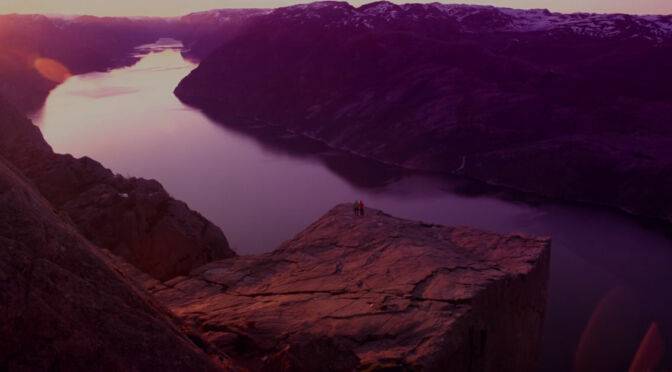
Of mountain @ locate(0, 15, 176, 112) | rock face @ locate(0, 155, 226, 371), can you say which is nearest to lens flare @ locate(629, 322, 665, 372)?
rock face @ locate(0, 155, 226, 371)

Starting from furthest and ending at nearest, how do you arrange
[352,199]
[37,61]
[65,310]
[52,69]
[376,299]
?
[37,61], [52,69], [352,199], [376,299], [65,310]

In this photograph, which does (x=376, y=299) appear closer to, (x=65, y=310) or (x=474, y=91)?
(x=65, y=310)

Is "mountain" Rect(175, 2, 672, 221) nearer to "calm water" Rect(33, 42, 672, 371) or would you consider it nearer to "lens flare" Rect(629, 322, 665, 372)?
"calm water" Rect(33, 42, 672, 371)

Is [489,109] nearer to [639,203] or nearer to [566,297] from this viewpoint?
[639,203]

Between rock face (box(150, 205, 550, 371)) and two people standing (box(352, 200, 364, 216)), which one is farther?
two people standing (box(352, 200, 364, 216))

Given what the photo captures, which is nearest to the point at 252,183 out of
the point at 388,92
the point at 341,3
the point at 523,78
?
the point at 388,92

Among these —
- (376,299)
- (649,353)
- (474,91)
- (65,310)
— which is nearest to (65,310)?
(65,310)
